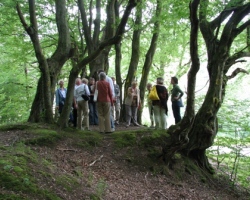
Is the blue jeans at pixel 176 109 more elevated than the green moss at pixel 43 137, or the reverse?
the blue jeans at pixel 176 109

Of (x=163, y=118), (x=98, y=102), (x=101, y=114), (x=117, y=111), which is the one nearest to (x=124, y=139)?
(x=101, y=114)

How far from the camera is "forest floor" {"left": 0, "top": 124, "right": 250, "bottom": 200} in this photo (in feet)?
15.5

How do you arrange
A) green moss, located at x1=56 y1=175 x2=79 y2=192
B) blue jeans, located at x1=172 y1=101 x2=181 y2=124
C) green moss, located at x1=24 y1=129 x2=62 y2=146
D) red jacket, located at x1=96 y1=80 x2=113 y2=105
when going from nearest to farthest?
green moss, located at x1=56 y1=175 x2=79 y2=192
green moss, located at x1=24 y1=129 x2=62 y2=146
red jacket, located at x1=96 y1=80 x2=113 y2=105
blue jeans, located at x1=172 y1=101 x2=181 y2=124

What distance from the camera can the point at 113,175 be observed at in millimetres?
6090

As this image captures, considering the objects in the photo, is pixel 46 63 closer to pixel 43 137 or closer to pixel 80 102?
pixel 80 102

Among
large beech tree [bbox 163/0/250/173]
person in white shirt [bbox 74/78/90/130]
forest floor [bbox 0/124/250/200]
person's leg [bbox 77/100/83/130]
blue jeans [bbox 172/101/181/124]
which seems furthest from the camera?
blue jeans [bbox 172/101/181/124]

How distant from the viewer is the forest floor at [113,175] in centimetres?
474

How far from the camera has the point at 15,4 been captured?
25.2 ft

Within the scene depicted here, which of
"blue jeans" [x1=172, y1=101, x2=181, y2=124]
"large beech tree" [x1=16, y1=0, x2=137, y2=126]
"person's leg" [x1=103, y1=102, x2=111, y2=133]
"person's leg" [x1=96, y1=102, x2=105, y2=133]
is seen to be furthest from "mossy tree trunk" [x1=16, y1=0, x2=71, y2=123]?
"blue jeans" [x1=172, y1=101, x2=181, y2=124]

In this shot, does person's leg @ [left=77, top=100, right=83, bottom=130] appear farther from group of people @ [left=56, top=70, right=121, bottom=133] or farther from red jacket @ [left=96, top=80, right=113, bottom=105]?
red jacket @ [left=96, top=80, right=113, bottom=105]

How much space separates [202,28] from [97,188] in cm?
589

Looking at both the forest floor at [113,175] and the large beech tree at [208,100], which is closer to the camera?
the forest floor at [113,175]

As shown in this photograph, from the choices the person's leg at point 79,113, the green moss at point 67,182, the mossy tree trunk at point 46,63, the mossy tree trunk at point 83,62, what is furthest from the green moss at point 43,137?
the green moss at point 67,182

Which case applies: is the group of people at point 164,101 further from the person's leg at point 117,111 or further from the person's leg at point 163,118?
the person's leg at point 117,111
